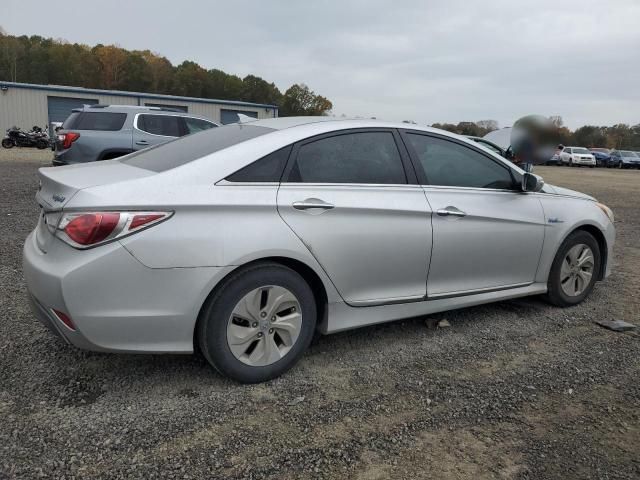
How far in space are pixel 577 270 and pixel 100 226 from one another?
3832 mm

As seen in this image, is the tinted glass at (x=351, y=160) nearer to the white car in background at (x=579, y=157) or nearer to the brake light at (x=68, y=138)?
the brake light at (x=68, y=138)

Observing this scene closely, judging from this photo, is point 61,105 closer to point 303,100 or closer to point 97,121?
point 97,121

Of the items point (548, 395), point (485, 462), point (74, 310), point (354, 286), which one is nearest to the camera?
point (485, 462)

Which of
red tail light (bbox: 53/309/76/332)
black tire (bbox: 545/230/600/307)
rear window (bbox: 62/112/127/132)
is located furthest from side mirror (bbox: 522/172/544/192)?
rear window (bbox: 62/112/127/132)

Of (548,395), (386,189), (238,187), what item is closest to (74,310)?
(238,187)

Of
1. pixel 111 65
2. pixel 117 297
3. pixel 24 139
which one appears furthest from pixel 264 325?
pixel 111 65

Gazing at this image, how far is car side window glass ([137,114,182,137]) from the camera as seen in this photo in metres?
10.7

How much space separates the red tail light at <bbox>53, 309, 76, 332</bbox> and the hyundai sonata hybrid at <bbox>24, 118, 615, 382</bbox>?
0.02 metres

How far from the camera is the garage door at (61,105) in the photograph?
34750 mm

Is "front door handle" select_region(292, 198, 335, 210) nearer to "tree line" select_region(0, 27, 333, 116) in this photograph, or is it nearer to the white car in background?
the white car in background

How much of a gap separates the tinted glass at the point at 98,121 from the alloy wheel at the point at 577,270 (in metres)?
8.69

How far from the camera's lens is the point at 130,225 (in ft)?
8.69

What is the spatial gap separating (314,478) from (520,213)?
2680 mm

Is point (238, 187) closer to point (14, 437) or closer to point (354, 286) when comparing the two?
point (354, 286)
